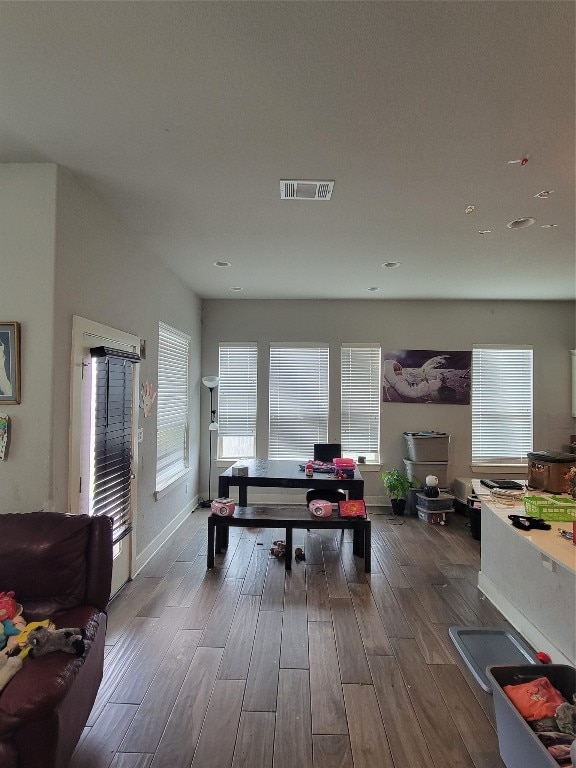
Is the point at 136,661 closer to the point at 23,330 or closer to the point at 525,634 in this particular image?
the point at 23,330

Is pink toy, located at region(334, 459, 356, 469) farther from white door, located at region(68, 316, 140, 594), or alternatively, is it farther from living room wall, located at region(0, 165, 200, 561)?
living room wall, located at region(0, 165, 200, 561)

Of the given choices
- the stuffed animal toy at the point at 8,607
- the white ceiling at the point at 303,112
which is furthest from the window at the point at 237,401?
the stuffed animal toy at the point at 8,607

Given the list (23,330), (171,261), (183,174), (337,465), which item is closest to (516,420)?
(337,465)

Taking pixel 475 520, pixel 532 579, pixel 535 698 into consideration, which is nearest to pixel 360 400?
pixel 475 520

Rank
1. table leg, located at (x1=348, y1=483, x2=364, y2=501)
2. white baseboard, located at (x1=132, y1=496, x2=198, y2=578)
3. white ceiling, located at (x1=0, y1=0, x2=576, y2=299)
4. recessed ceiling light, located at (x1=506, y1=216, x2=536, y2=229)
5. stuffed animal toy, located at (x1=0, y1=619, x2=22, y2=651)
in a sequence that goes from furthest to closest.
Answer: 1. table leg, located at (x1=348, y1=483, x2=364, y2=501)
2. white baseboard, located at (x1=132, y1=496, x2=198, y2=578)
3. recessed ceiling light, located at (x1=506, y1=216, x2=536, y2=229)
4. stuffed animal toy, located at (x1=0, y1=619, x2=22, y2=651)
5. white ceiling, located at (x1=0, y1=0, x2=576, y2=299)

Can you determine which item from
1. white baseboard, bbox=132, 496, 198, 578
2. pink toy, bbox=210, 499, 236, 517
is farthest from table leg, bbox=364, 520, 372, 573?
white baseboard, bbox=132, 496, 198, 578

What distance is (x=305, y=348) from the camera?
5832mm

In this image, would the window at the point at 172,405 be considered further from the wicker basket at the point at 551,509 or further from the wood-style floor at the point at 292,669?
the wicker basket at the point at 551,509

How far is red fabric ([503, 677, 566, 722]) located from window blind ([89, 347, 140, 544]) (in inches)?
100

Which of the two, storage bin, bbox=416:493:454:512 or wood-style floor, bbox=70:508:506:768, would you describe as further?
storage bin, bbox=416:493:454:512

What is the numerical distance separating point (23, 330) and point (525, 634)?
365cm

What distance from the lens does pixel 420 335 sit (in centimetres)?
577

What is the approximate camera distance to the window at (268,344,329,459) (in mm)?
5828

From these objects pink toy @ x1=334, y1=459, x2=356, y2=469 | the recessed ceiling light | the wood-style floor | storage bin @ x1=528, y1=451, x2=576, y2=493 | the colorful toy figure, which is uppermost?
the recessed ceiling light
